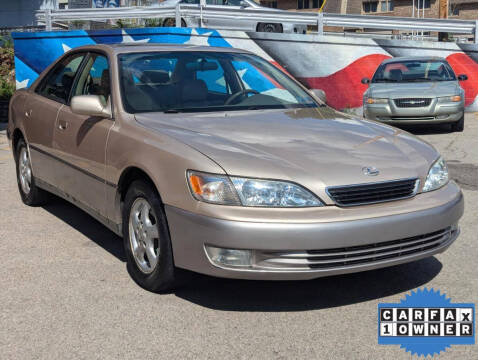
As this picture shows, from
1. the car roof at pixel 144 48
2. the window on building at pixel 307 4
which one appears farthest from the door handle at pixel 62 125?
the window on building at pixel 307 4

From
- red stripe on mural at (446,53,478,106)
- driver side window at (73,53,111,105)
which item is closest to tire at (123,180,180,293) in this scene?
driver side window at (73,53,111,105)

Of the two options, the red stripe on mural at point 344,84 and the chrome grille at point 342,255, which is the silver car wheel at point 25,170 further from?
the red stripe on mural at point 344,84

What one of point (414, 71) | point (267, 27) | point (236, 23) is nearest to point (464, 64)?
point (414, 71)

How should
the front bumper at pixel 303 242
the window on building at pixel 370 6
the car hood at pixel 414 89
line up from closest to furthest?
the front bumper at pixel 303 242 < the car hood at pixel 414 89 < the window on building at pixel 370 6

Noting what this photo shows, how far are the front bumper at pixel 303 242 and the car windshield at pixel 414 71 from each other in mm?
9962

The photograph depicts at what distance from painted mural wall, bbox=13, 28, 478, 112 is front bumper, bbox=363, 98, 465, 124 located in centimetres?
374

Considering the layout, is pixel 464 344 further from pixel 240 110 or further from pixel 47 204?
pixel 47 204

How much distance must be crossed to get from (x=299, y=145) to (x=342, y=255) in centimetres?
74

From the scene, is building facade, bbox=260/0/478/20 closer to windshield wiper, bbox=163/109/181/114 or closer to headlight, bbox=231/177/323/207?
windshield wiper, bbox=163/109/181/114

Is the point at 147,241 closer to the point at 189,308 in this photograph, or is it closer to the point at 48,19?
the point at 189,308

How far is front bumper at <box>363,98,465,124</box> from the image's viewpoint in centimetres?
1251

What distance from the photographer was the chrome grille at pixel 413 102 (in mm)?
12523

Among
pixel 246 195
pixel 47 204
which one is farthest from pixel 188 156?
pixel 47 204

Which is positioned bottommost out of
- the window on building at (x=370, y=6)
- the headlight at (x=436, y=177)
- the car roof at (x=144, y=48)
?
the window on building at (x=370, y=6)
